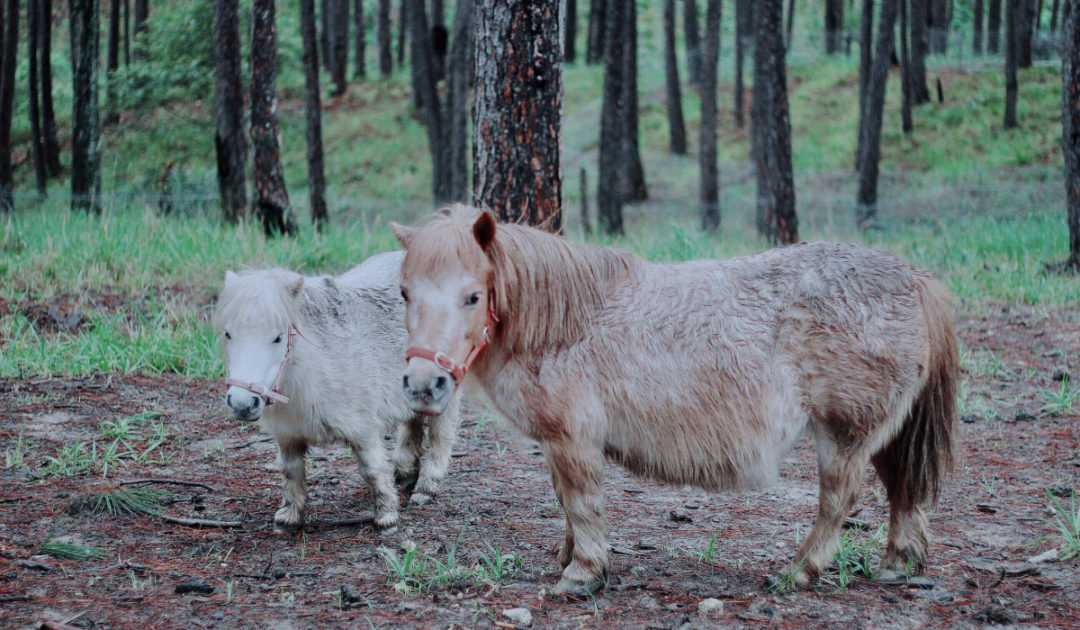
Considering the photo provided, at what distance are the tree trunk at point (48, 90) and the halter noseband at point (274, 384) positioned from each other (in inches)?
812

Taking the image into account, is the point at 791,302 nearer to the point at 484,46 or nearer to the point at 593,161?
the point at 484,46

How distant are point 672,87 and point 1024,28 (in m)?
14.3

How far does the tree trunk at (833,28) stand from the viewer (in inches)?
1453

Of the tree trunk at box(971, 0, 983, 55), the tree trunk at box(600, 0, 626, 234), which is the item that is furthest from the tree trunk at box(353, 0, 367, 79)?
the tree trunk at box(971, 0, 983, 55)

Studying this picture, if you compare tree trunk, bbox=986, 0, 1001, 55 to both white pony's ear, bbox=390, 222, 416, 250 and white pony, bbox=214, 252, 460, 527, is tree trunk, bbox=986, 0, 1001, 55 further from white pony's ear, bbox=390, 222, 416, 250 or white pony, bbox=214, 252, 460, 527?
white pony's ear, bbox=390, 222, 416, 250

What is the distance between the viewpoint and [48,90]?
72.5ft

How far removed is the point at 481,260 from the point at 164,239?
780 cm

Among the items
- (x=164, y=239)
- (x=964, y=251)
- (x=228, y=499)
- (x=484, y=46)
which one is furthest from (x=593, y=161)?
(x=228, y=499)

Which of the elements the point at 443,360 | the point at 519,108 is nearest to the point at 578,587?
the point at 443,360

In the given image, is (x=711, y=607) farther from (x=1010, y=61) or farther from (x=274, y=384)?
(x=1010, y=61)

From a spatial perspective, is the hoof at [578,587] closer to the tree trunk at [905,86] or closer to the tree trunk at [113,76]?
the tree trunk at [905,86]

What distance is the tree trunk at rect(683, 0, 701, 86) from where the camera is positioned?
33625mm

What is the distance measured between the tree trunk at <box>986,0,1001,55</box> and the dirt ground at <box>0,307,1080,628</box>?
36937 mm

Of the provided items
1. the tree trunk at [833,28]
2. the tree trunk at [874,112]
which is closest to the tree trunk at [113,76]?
the tree trunk at [874,112]
